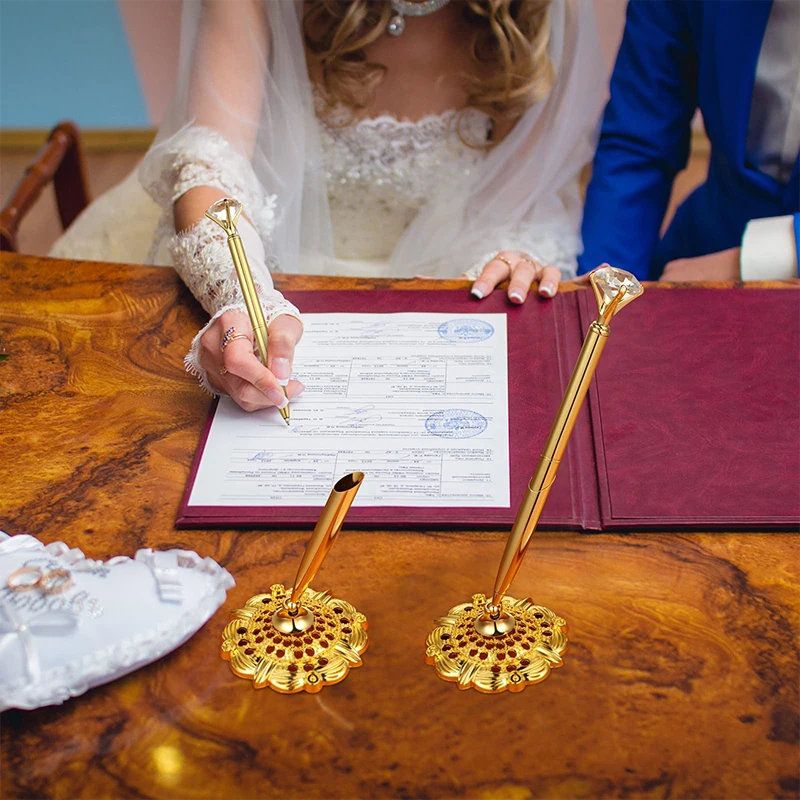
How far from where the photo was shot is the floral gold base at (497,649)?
634 millimetres

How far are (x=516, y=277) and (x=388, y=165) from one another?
68 centimetres

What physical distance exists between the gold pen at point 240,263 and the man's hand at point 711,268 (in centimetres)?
67

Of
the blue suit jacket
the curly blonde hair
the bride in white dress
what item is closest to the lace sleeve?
the bride in white dress

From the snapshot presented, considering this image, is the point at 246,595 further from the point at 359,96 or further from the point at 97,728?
the point at 359,96

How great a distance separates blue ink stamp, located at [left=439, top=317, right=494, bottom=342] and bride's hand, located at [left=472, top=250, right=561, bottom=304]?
52 millimetres

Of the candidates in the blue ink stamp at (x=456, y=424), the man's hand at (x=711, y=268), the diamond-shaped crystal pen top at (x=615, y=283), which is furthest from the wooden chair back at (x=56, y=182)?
the diamond-shaped crystal pen top at (x=615, y=283)

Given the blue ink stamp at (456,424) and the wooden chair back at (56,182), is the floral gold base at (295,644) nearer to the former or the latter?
the blue ink stamp at (456,424)

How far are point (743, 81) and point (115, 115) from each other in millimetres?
2869

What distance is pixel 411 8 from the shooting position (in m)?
1.49

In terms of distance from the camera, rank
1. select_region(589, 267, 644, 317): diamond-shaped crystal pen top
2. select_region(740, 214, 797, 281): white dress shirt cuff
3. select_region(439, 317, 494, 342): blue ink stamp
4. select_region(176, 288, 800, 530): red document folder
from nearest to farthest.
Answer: select_region(589, 267, 644, 317): diamond-shaped crystal pen top, select_region(176, 288, 800, 530): red document folder, select_region(439, 317, 494, 342): blue ink stamp, select_region(740, 214, 797, 281): white dress shirt cuff

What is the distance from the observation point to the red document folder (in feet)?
2.50

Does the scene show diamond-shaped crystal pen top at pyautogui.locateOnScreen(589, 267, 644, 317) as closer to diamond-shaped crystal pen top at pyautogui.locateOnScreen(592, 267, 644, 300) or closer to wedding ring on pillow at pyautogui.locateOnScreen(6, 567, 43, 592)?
diamond-shaped crystal pen top at pyautogui.locateOnScreen(592, 267, 644, 300)

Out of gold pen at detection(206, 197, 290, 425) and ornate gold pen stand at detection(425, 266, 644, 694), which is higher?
gold pen at detection(206, 197, 290, 425)

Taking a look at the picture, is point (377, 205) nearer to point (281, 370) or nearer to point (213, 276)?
point (213, 276)
